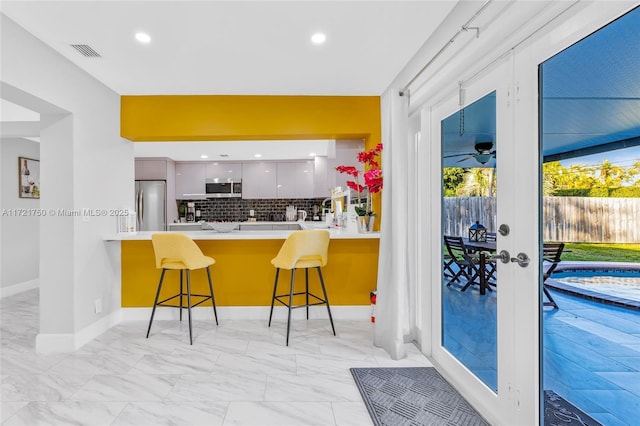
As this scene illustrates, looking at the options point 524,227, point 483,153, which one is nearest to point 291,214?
point 483,153

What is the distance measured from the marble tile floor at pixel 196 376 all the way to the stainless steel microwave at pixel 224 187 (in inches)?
156

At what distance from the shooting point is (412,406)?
2043 millimetres

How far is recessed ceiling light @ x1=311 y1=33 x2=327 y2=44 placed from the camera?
2383mm

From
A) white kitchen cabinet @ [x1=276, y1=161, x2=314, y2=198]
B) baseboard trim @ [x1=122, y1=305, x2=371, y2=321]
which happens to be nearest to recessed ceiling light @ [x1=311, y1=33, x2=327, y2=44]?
Answer: baseboard trim @ [x1=122, y1=305, x2=371, y2=321]

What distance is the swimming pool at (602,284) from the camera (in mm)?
1165

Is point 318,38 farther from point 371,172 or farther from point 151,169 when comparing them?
point 151,169

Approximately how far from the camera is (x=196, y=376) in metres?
2.40

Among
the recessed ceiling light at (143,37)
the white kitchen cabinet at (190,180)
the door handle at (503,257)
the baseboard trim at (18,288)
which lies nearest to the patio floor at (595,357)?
the door handle at (503,257)

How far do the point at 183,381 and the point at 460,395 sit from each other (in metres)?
1.86

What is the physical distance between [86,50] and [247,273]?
94.4 inches

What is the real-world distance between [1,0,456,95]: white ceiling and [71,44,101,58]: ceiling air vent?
0.14ft

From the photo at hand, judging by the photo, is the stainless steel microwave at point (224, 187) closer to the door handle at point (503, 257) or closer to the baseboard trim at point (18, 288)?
the baseboard trim at point (18, 288)

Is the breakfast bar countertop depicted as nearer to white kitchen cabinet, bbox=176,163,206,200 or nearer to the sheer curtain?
the sheer curtain

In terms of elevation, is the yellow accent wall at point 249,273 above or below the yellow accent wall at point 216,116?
below
